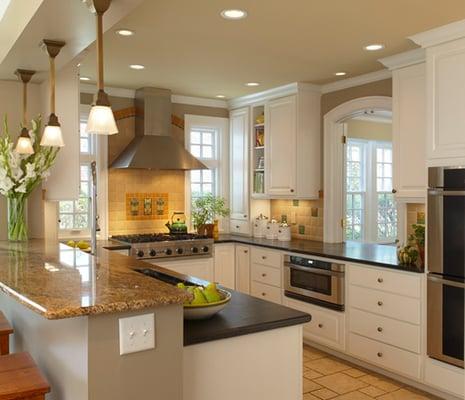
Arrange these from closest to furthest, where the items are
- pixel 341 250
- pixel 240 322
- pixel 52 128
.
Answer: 1. pixel 240 322
2. pixel 52 128
3. pixel 341 250

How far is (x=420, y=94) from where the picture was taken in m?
3.88

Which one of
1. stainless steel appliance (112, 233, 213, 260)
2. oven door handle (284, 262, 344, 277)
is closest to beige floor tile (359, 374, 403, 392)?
oven door handle (284, 262, 344, 277)

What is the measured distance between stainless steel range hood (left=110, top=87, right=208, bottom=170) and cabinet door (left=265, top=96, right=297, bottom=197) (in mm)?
793

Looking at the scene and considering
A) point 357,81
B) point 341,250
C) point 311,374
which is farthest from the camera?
point 357,81

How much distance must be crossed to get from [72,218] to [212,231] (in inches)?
61.7

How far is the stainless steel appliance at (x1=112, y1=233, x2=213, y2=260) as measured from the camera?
4.89m

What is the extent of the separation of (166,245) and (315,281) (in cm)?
155

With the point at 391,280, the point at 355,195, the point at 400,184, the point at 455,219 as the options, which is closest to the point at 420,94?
the point at 400,184

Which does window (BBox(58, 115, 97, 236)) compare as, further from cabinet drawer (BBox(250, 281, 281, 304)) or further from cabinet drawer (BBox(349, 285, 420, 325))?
cabinet drawer (BBox(349, 285, 420, 325))

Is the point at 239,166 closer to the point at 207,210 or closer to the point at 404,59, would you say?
the point at 207,210

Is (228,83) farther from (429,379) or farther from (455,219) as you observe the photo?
(429,379)

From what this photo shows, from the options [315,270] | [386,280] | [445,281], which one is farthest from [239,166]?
[445,281]

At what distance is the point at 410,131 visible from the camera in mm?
3955

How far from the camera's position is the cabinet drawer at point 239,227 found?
5960 millimetres
